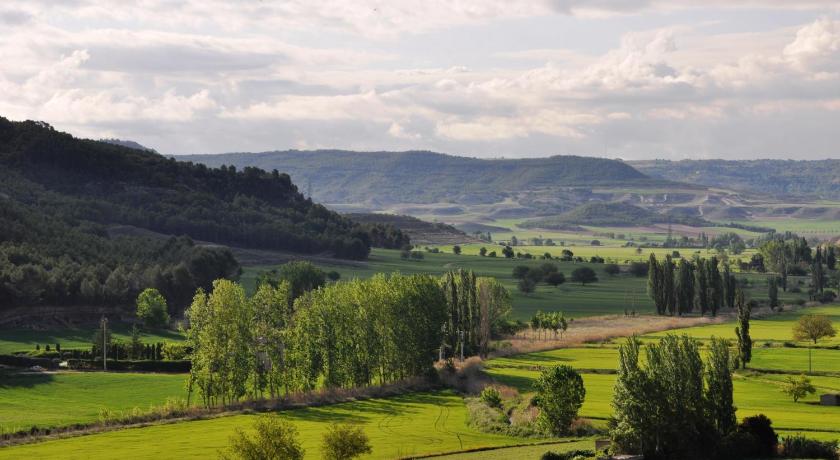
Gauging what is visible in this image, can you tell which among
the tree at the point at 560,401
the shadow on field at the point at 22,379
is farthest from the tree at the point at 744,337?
the shadow on field at the point at 22,379

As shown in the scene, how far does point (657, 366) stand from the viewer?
69750mm

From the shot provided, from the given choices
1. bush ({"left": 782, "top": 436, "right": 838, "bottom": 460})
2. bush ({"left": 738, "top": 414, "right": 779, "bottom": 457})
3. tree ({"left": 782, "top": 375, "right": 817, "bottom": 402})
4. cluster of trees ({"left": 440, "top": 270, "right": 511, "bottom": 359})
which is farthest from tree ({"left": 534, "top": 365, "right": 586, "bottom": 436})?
cluster of trees ({"left": 440, "top": 270, "right": 511, "bottom": 359})

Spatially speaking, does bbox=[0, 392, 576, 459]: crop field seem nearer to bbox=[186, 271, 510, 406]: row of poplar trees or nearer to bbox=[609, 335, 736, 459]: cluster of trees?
bbox=[186, 271, 510, 406]: row of poplar trees

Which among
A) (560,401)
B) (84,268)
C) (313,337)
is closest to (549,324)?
(313,337)

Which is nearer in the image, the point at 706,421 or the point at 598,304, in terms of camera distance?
the point at 706,421

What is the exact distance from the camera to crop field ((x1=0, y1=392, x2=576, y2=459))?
7062 centimetres

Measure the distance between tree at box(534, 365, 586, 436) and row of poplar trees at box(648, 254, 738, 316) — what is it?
312 ft

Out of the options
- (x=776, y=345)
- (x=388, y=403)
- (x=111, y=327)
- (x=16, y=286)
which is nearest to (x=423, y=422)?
(x=388, y=403)

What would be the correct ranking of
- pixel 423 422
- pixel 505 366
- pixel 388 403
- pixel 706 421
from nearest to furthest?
pixel 706 421 < pixel 423 422 < pixel 388 403 < pixel 505 366

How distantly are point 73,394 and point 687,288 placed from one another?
4024 inches

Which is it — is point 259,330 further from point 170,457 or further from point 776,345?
point 776,345

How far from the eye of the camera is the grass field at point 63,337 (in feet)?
393

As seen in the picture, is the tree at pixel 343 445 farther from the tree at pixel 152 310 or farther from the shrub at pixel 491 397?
the tree at pixel 152 310

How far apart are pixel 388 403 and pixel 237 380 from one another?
12785mm
